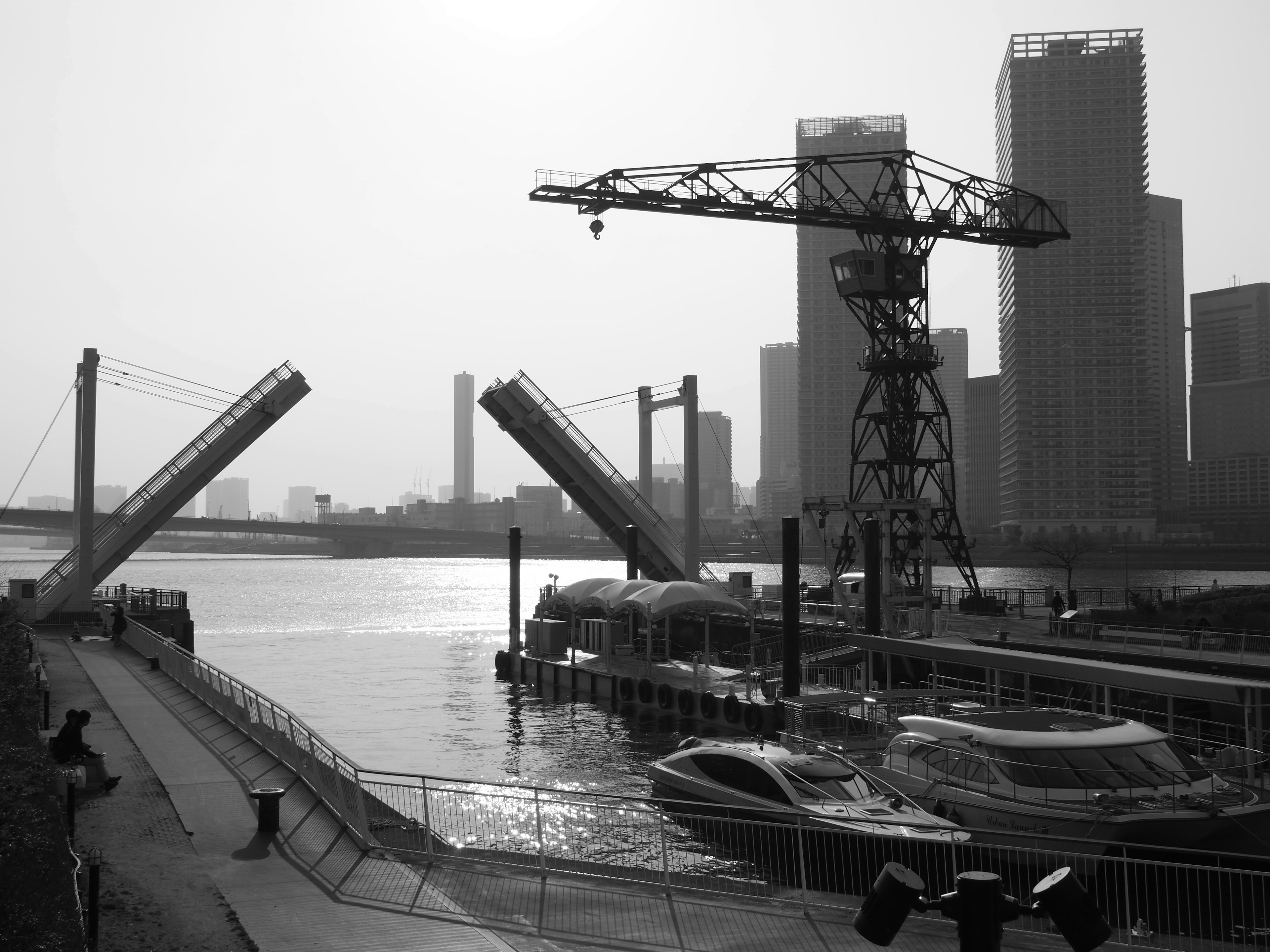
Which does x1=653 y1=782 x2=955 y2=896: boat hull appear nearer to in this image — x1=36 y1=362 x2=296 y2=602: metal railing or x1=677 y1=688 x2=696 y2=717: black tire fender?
x1=677 y1=688 x2=696 y2=717: black tire fender

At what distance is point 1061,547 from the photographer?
5256 inches

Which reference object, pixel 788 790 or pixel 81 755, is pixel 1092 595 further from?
pixel 81 755

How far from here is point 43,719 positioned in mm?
21906

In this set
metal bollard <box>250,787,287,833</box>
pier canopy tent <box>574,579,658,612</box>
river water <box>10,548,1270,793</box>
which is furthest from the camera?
pier canopy tent <box>574,579,658,612</box>

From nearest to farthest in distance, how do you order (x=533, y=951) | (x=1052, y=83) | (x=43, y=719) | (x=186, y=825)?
(x=533, y=951) < (x=186, y=825) < (x=43, y=719) < (x=1052, y=83)

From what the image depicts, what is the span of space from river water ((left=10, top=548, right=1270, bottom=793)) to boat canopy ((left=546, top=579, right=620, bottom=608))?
395 centimetres

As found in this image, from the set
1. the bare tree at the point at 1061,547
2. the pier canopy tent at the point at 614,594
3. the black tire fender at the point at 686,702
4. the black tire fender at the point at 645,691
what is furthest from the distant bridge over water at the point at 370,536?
the black tire fender at the point at 686,702

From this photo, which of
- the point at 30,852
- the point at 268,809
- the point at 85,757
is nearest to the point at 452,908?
the point at 30,852

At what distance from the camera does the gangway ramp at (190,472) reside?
4447cm

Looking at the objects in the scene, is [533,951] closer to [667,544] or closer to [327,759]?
[327,759]

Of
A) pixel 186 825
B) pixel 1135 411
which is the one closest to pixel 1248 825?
pixel 186 825

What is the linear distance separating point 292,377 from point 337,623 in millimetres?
40628

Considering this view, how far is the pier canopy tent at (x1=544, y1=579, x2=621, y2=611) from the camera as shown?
1727 inches

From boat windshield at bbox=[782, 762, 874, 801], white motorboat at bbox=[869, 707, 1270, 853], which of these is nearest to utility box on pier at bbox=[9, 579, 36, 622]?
boat windshield at bbox=[782, 762, 874, 801]
